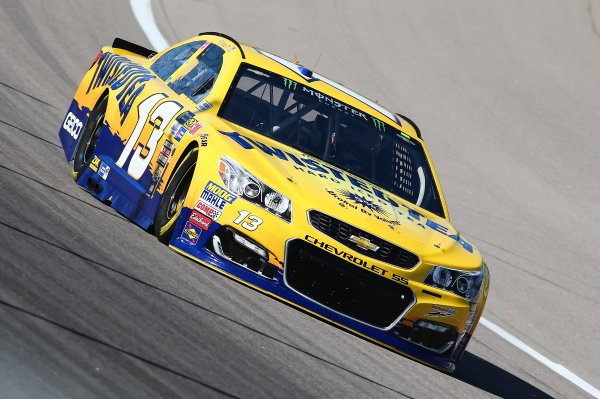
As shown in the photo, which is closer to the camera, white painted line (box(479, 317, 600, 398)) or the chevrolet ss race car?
the chevrolet ss race car

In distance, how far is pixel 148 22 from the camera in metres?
17.8

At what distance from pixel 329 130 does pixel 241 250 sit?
1.60 m

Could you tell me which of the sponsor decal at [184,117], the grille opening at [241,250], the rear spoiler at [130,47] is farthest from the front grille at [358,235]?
the rear spoiler at [130,47]

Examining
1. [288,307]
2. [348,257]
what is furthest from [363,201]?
[288,307]

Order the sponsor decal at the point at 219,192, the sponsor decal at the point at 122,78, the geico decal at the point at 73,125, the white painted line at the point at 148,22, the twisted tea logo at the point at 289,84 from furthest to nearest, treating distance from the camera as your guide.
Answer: the white painted line at the point at 148,22 < the geico decal at the point at 73,125 < the sponsor decal at the point at 122,78 < the twisted tea logo at the point at 289,84 < the sponsor decal at the point at 219,192

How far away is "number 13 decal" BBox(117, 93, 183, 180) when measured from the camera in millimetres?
7636

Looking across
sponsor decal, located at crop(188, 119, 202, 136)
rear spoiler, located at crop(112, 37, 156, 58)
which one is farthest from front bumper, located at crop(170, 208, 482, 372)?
rear spoiler, located at crop(112, 37, 156, 58)

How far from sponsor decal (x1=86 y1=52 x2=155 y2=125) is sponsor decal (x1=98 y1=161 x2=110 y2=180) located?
357 mm

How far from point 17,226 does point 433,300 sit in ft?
8.20

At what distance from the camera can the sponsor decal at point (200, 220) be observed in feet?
21.7

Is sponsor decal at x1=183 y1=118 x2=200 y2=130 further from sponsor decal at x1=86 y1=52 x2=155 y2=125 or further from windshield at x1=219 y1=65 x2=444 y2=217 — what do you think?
sponsor decal at x1=86 y1=52 x2=155 y2=125

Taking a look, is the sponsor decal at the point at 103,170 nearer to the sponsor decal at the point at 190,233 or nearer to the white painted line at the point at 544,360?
the sponsor decal at the point at 190,233

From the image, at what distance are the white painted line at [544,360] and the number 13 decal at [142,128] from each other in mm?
3551

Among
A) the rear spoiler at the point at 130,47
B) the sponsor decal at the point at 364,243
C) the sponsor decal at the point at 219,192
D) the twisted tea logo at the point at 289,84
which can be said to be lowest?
the sponsor decal at the point at 219,192
